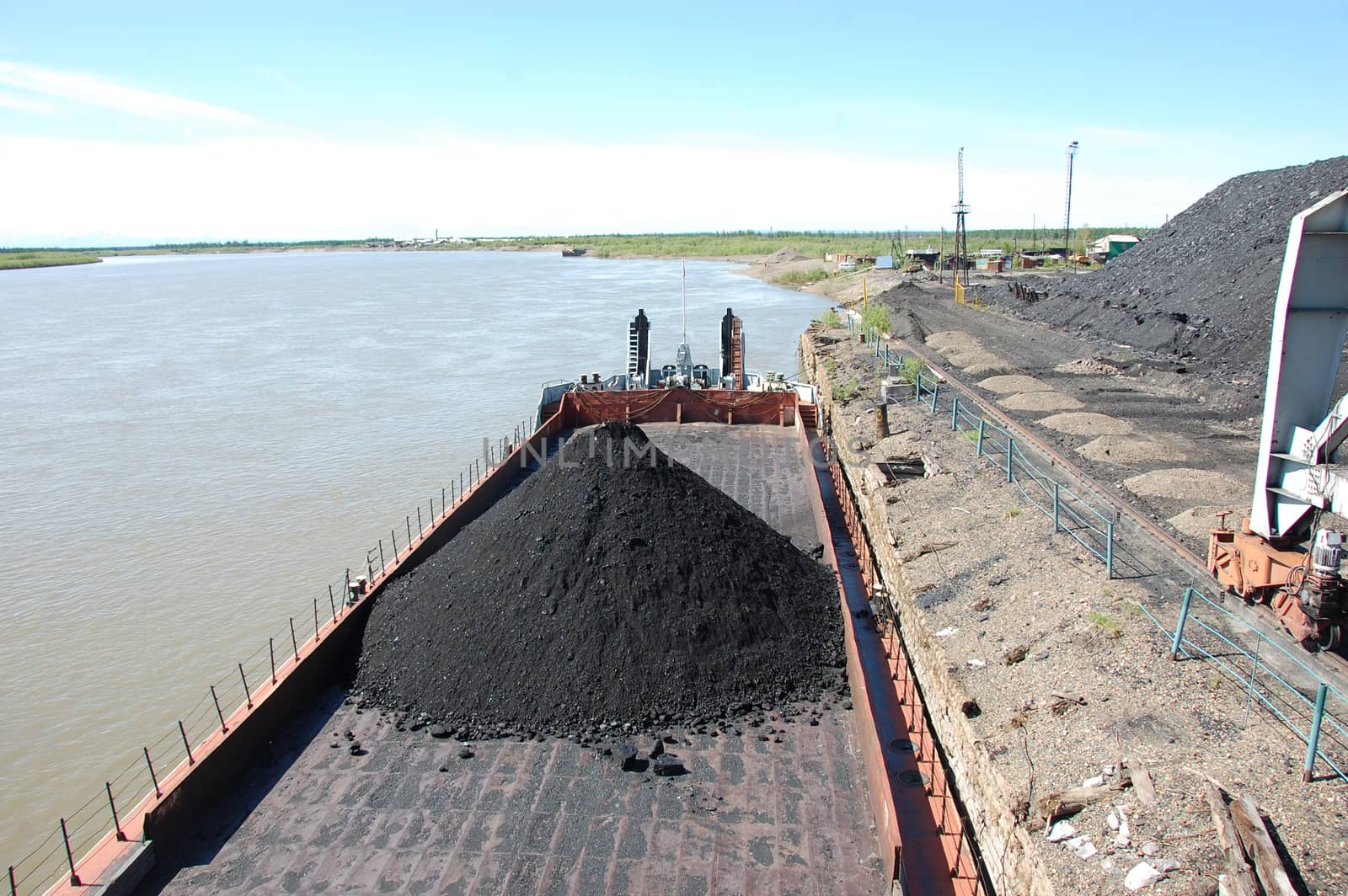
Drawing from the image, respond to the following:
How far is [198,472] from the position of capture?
78.5 feet

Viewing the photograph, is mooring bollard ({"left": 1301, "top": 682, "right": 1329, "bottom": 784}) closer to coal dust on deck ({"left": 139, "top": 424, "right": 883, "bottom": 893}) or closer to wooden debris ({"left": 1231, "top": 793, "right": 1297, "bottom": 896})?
wooden debris ({"left": 1231, "top": 793, "right": 1297, "bottom": 896})

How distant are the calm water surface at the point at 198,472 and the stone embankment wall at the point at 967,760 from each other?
10.4 m

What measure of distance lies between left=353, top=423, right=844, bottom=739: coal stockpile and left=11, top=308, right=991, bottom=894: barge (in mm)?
376

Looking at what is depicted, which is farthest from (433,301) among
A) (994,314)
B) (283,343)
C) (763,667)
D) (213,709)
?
(763,667)

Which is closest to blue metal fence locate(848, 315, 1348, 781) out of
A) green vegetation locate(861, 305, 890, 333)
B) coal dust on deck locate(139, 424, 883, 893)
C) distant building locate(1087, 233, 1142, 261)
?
coal dust on deck locate(139, 424, 883, 893)

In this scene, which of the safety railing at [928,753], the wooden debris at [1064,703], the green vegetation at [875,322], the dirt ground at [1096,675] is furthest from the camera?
the green vegetation at [875,322]

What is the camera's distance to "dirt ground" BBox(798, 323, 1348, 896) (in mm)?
6316

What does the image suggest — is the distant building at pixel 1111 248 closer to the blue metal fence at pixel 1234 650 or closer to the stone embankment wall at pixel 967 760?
the blue metal fence at pixel 1234 650

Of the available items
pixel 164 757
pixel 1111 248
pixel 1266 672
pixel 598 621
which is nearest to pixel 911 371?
pixel 1266 672

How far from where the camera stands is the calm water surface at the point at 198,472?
42.1 ft

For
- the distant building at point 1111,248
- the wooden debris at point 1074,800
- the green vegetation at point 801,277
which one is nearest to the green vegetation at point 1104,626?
the wooden debris at point 1074,800

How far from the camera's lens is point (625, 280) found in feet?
335

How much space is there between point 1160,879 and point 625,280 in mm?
99571

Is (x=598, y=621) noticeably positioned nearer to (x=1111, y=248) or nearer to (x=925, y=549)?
(x=925, y=549)
